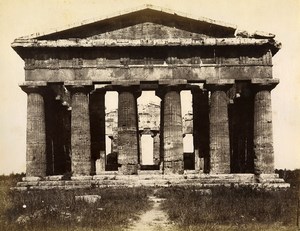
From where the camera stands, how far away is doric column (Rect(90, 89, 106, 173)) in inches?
1161

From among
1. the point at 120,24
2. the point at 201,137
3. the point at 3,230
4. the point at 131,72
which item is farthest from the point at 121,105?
the point at 3,230

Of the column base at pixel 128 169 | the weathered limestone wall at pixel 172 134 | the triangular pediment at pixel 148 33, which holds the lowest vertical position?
the column base at pixel 128 169

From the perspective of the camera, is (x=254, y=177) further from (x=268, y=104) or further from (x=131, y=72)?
(x=131, y=72)

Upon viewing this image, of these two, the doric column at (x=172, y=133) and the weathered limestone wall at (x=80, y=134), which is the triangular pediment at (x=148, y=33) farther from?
the weathered limestone wall at (x=80, y=134)

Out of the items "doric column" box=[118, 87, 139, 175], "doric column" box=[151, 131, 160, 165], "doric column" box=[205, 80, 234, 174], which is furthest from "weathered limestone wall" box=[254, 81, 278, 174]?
"doric column" box=[151, 131, 160, 165]

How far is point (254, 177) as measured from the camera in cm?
2466

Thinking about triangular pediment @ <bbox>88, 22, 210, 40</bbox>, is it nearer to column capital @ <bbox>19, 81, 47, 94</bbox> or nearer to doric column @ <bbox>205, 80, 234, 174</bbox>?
doric column @ <bbox>205, 80, 234, 174</bbox>

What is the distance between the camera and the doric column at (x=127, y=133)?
24.8 meters

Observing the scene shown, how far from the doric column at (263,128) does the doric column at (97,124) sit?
904cm

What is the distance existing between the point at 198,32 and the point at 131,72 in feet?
12.7

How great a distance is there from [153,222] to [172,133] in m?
9.18

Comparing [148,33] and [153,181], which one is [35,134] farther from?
[148,33]

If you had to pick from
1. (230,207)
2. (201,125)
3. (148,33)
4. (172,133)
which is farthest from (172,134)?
(230,207)

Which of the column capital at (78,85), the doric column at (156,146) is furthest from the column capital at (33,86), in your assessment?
the doric column at (156,146)
